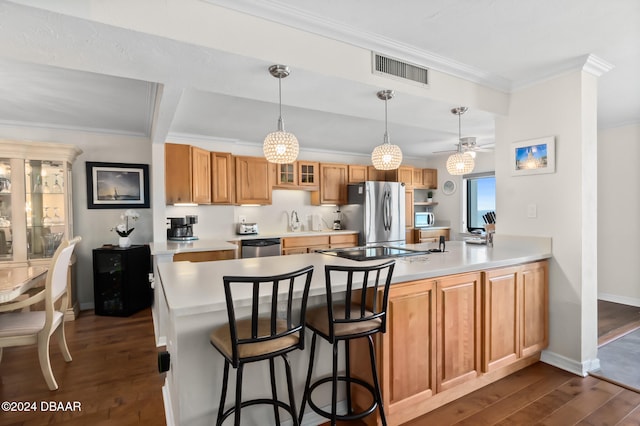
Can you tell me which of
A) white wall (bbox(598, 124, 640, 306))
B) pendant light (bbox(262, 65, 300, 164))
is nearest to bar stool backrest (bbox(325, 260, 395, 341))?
pendant light (bbox(262, 65, 300, 164))

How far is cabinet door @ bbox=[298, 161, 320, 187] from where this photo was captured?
5363mm

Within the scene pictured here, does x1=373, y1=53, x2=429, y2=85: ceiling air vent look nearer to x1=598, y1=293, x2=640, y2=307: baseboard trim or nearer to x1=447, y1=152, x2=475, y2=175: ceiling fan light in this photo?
x1=447, y1=152, x2=475, y2=175: ceiling fan light

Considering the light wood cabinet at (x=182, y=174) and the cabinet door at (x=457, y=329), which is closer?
the cabinet door at (x=457, y=329)

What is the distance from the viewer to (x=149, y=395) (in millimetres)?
2236

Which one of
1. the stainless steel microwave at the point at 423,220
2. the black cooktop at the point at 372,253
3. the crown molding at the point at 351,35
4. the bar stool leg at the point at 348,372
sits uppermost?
the crown molding at the point at 351,35

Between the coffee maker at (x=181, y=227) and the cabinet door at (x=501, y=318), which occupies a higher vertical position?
the coffee maker at (x=181, y=227)

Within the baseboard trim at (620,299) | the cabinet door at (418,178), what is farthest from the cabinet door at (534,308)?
the cabinet door at (418,178)

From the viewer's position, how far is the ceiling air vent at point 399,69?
2.14m

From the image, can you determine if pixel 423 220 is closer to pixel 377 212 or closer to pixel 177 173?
pixel 377 212

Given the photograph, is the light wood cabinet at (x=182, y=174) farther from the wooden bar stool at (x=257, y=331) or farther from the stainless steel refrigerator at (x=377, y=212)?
the wooden bar stool at (x=257, y=331)

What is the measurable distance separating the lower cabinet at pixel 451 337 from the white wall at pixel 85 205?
12.8 feet

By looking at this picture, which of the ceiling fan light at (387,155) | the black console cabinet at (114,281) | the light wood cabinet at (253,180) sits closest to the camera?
the ceiling fan light at (387,155)

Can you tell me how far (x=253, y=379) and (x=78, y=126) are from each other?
4.05 m

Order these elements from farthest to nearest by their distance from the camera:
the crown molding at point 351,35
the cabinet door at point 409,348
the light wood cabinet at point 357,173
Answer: the light wood cabinet at point 357,173 → the cabinet door at point 409,348 → the crown molding at point 351,35
